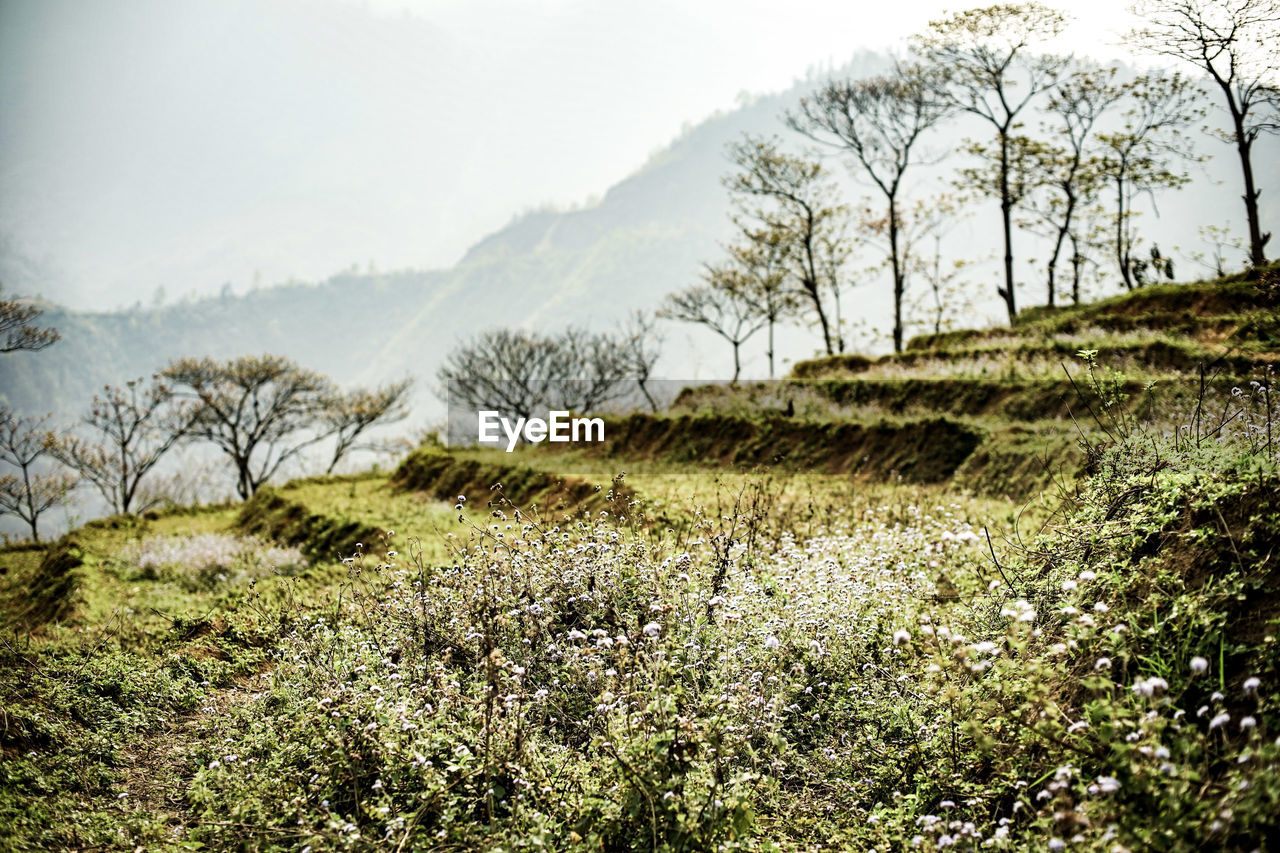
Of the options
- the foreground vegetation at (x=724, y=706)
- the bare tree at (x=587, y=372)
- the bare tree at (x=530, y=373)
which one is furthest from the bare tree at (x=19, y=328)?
the bare tree at (x=587, y=372)

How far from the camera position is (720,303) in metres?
42.1

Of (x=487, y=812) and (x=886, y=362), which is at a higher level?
(x=886, y=362)

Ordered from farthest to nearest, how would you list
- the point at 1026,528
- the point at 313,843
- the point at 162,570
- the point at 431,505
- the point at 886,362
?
the point at 886,362
the point at 431,505
the point at 162,570
the point at 1026,528
the point at 313,843

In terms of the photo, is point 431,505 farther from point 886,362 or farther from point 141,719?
point 886,362

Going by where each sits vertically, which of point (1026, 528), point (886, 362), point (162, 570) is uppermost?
point (886, 362)

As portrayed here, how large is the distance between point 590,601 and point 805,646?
152 centimetres

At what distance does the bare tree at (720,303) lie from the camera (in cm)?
3862

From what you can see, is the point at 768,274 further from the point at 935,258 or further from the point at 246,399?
the point at 246,399

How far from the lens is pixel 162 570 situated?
13812 millimetres

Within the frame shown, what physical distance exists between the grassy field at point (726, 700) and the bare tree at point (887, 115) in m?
28.1

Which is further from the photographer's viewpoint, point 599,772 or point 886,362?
point 886,362

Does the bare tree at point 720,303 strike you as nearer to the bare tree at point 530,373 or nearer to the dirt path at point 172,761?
the bare tree at point 530,373

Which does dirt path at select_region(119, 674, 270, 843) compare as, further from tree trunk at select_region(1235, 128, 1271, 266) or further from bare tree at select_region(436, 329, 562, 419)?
bare tree at select_region(436, 329, 562, 419)

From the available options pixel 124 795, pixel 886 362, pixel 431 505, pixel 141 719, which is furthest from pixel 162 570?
pixel 886 362
